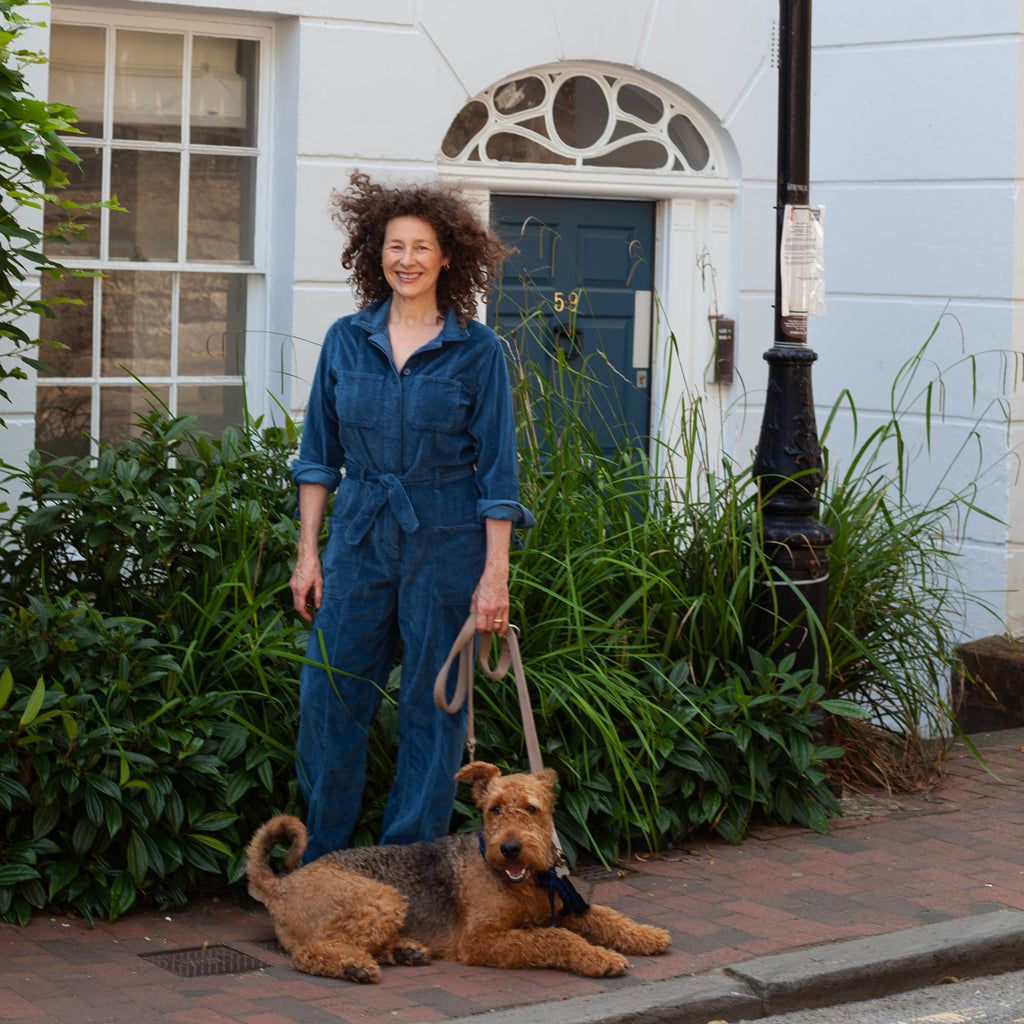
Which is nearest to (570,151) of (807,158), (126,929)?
(807,158)

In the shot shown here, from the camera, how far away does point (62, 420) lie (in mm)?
7543

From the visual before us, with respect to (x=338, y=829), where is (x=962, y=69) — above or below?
above

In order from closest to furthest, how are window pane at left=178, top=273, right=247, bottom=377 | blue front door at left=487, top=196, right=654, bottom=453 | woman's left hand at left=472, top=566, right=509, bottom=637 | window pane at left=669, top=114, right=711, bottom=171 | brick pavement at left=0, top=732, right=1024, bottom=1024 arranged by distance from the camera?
brick pavement at left=0, top=732, right=1024, bottom=1024
woman's left hand at left=472, top=566, right=509, bottom=637
window pane at left=178, top=273, right=247, bottom=377
blue front door at left=487, top=196, right=654, bottom=453
window pane at left=669, top=114, right=711, bottom=171

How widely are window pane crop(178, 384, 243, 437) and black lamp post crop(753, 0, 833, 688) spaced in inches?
119

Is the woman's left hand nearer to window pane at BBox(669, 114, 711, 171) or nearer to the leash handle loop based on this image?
the leash handle loop

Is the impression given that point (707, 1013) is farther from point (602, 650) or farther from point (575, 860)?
point (602, 650)

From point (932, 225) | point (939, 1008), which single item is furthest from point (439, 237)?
point (932, 225)

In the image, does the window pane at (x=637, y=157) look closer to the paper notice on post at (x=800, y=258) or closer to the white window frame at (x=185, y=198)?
the white window frame at (x=185, y=198)

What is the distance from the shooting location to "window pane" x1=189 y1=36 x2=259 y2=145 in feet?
25.4

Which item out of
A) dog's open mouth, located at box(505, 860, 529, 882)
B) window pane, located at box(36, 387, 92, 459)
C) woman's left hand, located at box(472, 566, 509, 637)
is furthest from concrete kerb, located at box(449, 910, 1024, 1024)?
window pane, located at box(36, 387, 92, 459)

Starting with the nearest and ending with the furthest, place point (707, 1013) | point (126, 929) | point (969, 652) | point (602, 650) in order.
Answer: point (707, 1013) → point (126, 929) → point (602, 650) → point (969, 652)

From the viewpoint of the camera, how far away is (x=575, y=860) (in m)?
5.28

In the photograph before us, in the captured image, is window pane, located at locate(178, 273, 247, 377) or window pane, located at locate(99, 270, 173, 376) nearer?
window pane, located at locate(99, 270, 173, 376)

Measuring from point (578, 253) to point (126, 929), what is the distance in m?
5.26
